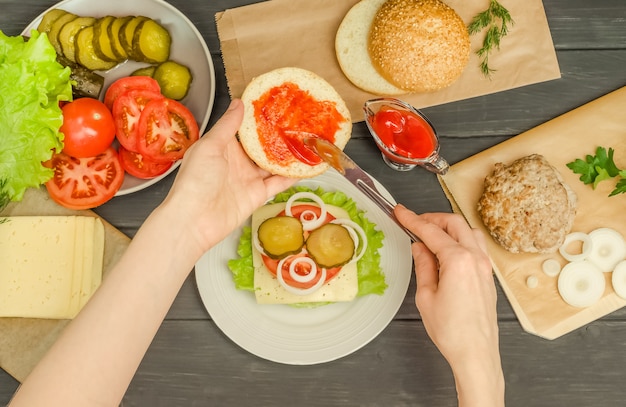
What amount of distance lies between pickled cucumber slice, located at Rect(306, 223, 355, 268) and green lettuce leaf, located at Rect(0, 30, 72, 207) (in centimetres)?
124

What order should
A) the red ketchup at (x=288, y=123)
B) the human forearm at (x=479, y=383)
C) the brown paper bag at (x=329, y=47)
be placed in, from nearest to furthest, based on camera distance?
the human forearm at (x=479, y=383)
the red ketchup at (x=288, y=123)
the brown paper bag at (x=329, y=47)

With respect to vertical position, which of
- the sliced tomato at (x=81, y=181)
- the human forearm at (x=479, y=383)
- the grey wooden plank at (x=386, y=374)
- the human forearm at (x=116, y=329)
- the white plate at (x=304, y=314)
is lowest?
the grey wooden plank at (x=386, y=374)

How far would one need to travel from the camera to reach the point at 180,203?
2102 millimetres

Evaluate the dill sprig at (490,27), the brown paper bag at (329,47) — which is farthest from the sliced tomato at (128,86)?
the dill sprig at (490,27)

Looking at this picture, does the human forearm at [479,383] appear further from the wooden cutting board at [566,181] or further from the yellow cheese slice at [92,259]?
the yellow cheese slice at [92,259]

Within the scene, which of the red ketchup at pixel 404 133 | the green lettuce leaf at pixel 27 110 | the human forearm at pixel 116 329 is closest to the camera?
the human forearm at pixel 116 329

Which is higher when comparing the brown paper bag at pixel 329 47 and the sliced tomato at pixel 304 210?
the brown paper bag at pixel 329 47

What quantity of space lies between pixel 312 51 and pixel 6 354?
208 centimetres

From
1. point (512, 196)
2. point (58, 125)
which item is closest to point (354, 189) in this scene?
point (512, 196)

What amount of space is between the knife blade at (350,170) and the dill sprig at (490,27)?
85cm

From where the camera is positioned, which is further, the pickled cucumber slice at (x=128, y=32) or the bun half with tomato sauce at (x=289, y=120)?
the pickled cucumber slice at (x=128, y=32)

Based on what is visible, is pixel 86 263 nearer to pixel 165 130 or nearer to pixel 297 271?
pixel 165 130

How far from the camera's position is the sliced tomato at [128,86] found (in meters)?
2.60

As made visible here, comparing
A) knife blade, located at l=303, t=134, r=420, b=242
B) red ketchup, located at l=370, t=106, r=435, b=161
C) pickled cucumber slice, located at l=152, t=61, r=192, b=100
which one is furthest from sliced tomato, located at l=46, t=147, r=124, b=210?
red ketchup, located at l=370, t=106, r=435, b=161
